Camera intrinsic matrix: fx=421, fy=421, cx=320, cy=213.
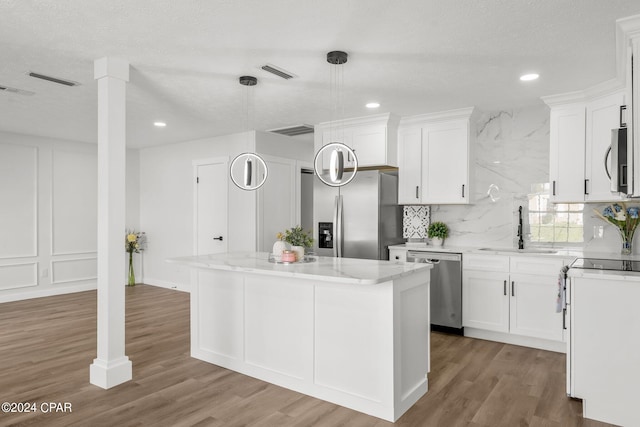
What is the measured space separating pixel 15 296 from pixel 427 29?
6718mm

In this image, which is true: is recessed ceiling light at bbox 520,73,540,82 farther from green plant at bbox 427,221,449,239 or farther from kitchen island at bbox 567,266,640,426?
green plant at bbox 427,221,449,239

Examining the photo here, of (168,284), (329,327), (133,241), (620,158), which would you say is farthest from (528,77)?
(133,241)

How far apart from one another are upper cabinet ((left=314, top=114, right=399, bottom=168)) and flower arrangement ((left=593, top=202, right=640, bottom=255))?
2267 mm

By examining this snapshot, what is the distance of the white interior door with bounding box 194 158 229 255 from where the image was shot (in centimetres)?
635

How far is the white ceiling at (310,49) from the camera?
2451 mm

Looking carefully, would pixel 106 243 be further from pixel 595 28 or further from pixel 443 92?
pixel 595 28

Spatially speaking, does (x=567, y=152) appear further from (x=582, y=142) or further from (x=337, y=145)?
(x=337, y=145)

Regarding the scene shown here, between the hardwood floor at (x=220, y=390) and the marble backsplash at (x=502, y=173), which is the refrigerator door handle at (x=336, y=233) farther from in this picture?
the hardwood floor at (x=220, y=390)

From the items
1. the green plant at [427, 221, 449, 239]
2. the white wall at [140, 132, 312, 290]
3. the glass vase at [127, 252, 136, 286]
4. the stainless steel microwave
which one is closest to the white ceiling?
the stainless steel microwave

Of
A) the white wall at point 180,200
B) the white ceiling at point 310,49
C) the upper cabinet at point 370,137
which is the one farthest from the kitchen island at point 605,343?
the white wall at point 180,200

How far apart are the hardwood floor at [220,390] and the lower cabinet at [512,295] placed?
22 centimetres

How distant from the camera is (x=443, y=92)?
4.04 metres

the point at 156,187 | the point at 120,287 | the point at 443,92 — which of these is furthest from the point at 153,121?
the point at 443,92

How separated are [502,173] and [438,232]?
0.98 meters
